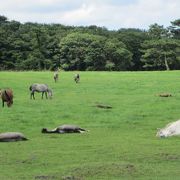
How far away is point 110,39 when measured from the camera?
118438 mm

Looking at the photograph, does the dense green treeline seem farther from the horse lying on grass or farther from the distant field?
the horse lying on grass

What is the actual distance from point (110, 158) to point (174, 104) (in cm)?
1728

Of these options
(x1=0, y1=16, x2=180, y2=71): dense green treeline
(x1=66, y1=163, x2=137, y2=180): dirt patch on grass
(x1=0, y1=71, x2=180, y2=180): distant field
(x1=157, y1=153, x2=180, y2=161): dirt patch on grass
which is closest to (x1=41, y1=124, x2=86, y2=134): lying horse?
(x1=0, y1=71, x2=180, y2=180): distant field

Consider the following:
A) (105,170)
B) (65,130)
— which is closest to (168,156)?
(105,170)

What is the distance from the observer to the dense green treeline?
10862cm

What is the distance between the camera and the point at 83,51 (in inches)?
4493

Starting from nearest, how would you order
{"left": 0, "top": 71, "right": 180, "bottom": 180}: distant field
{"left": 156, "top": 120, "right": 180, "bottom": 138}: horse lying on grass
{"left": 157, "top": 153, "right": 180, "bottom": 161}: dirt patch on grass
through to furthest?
{"left": 0, "top": 71, "right": 180, "bottom": 180}: distant field < {"left": 157, "top": 153, "right": 180, "bottom": 161}: dirt patch on grass < {"left": 156, "top": 120, "right": 180, "bottom": 138}: horse lying on grass

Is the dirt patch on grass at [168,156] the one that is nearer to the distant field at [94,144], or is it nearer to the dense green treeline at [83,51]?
the distant field at [94,144]

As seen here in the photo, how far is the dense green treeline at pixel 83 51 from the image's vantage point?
10862 centimetres

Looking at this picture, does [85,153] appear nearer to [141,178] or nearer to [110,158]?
[110,158]

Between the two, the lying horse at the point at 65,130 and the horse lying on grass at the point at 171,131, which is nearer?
the horse lying on grass at the point at 171,131

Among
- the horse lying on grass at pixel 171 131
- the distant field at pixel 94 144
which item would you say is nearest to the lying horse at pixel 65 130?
the distant field at pixel 94 144

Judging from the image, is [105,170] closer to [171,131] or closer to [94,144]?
[94,144]

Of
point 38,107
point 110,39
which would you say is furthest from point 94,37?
point 38,107
